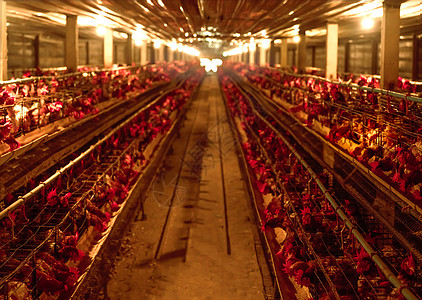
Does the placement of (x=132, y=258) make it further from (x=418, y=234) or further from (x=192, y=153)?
(x=192, y=153)

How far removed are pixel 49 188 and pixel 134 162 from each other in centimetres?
414

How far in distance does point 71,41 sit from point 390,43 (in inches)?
383

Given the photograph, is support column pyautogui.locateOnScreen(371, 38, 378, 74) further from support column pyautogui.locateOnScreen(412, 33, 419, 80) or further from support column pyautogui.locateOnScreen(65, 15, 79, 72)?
support column pyautogui.locateOnScreen(65, 15, 79, 72)

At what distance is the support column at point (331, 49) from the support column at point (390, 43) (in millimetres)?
5315

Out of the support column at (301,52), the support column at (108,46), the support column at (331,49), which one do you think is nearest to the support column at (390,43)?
the support column at (331,49)

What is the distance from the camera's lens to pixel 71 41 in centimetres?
1524

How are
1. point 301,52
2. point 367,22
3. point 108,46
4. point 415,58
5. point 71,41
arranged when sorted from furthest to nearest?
1. point 108,46
2. point 301,52
3. point 415,58
4. point 71,41
5. point 367,22

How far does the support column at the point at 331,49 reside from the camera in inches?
584

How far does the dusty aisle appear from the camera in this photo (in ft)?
22.6

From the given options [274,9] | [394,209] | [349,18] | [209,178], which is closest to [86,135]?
[209,178]

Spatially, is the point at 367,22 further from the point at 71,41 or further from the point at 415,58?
the point at 71,41

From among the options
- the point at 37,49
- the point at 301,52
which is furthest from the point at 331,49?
the point at 37,49

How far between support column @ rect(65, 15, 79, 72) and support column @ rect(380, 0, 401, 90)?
9.38 metres

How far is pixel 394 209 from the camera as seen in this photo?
16.1ft
